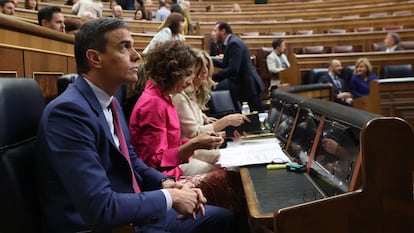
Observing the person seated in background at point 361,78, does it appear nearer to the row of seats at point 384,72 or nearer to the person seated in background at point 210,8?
the row of seats at point 384,72

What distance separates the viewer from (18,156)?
3.04 ft

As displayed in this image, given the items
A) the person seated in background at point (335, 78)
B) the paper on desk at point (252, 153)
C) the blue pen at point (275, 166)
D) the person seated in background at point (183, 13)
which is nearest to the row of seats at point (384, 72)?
the person seated in background at point (335, 78)

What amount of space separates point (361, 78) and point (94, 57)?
3.72 metres

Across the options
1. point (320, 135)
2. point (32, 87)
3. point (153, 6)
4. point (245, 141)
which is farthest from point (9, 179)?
point (153, 6)

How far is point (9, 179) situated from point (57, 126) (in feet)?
0.45

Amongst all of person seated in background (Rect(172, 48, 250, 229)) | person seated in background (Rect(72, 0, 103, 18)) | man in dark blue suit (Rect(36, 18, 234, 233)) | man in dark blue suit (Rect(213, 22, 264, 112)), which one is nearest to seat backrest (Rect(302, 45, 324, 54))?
man in dark blue suit (Rect(213, 22, 264, 112))

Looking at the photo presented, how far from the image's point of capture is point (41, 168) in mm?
986

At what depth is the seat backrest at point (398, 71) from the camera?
4312 mm

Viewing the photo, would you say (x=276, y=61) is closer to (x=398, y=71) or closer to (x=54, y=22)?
(x=398, y=71)

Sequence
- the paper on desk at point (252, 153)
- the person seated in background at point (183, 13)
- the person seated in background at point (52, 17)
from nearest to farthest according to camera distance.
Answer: the paper on desk at point (252, 153), the person seated in background at point (52, 17), the person seated in background at point (183, 13)

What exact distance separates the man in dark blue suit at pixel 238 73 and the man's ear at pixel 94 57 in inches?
101

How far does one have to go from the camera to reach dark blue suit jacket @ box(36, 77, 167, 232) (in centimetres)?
88

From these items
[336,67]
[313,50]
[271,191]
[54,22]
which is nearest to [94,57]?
[271,191]

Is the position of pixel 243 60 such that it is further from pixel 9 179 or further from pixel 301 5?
pixel 301 5
